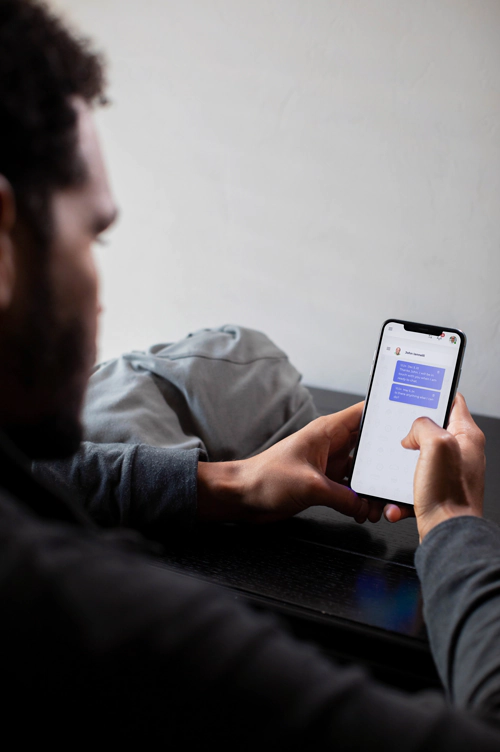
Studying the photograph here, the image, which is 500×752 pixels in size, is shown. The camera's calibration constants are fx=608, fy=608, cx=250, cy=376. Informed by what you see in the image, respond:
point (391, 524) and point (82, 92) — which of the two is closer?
point (82, 92)

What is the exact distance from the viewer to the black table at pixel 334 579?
19.5 inches

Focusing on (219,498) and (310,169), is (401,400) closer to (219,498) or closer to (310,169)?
(219,498)

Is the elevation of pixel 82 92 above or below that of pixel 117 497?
above

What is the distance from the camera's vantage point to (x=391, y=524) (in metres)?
0.74

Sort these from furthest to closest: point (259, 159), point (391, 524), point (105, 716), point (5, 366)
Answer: point (259, 159) < point (391, 524) < point (5, 366) < point (105, 716)

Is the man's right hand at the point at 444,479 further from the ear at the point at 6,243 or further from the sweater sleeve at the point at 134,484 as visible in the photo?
the ear at the point at 6,243

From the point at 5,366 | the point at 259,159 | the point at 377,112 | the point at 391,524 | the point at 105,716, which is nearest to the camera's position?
the point at 105,716

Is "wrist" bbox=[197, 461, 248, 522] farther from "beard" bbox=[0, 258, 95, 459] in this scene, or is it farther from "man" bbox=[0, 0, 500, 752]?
"beard" bbox=[0, 258, 95, 459]

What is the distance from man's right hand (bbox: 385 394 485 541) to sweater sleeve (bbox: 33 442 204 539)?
239 millimetres

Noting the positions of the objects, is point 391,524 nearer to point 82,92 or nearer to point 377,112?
point 82,92

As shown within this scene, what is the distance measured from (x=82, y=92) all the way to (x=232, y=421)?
1.54 ft

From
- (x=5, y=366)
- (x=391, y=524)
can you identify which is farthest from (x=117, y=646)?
(x=391, y=524)

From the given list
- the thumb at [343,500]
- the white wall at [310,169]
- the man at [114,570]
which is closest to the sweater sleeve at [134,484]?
the man at [114,570]

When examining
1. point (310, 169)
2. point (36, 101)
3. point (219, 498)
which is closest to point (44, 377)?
point (36, 101)
